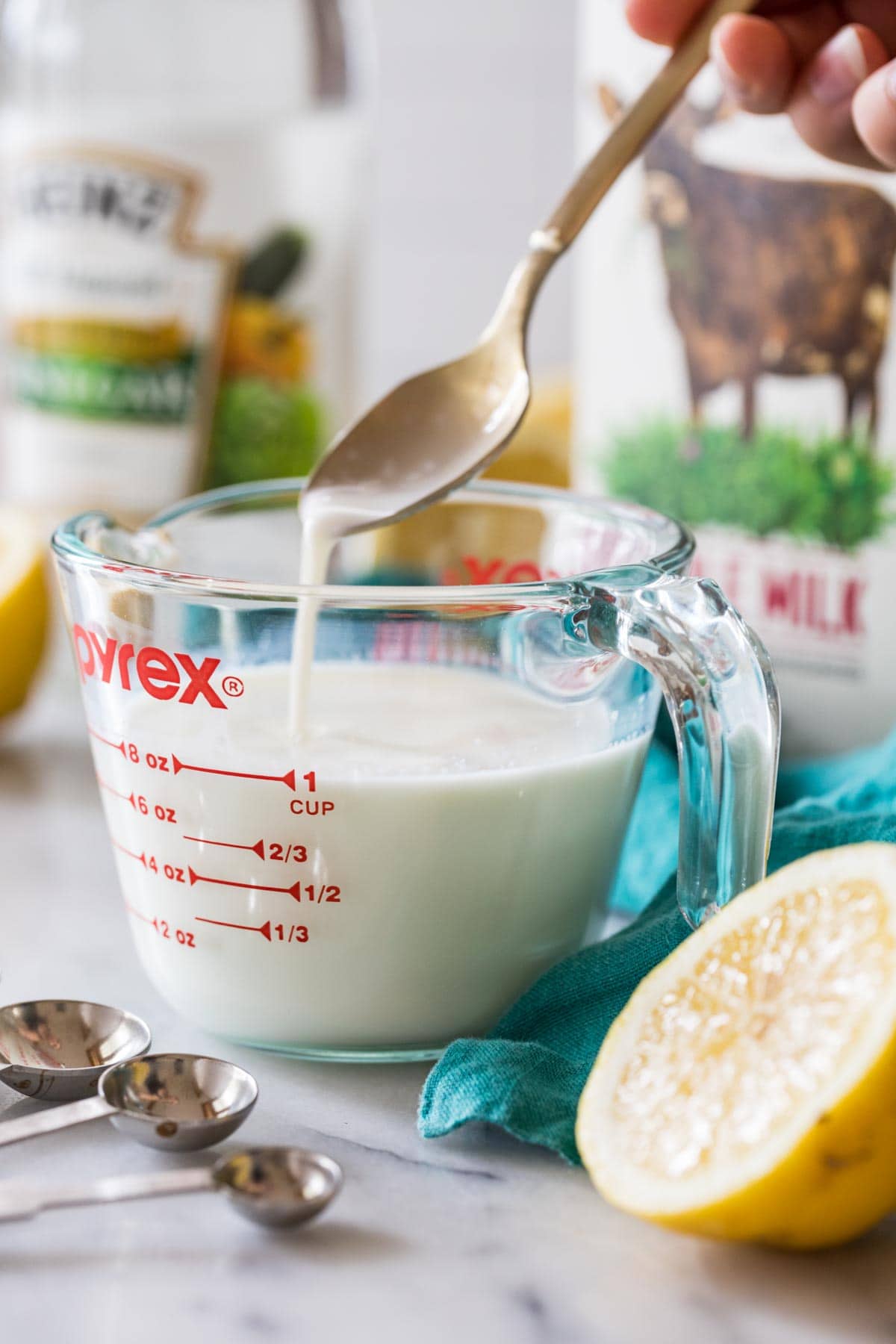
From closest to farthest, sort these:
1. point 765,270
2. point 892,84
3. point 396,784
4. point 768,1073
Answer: point 768,1073 → point 396,784 → point 892,84 → point 765,270

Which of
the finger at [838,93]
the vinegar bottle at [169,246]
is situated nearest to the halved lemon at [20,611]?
the vinegar bottle at [169,246]

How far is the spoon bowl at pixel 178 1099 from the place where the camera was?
60 cm

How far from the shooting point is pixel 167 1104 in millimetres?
615

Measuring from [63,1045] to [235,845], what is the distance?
0.37 ft

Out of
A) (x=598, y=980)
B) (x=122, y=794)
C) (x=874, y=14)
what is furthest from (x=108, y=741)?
(x=874, y=14)

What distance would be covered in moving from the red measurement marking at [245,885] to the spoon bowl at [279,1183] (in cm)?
11

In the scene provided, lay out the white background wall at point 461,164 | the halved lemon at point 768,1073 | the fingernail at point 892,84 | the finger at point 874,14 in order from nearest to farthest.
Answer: the halved lemon at point 768,1073 → the fingernail at point 892,84 → the finger at point 874,14 → the white background wall at point 461,164

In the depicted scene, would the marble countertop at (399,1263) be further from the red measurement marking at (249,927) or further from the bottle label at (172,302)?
the bottle label at (172,302)

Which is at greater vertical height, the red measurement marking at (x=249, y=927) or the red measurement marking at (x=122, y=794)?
the red measurement marking at (x=122, y=794)

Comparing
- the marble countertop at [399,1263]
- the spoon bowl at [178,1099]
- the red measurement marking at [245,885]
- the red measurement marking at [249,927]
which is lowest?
the marble countertop at [399,1263]

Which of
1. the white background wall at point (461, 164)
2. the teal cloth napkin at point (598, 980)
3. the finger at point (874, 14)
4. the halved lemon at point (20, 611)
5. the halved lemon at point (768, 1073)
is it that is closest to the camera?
the halved lemon at point (768, 1073)

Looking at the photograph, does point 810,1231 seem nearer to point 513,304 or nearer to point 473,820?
point 473,820

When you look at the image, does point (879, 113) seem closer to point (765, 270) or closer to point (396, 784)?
point (765, 270)

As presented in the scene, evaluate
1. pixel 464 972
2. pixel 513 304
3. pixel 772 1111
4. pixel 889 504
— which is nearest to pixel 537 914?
pixel 464 972
